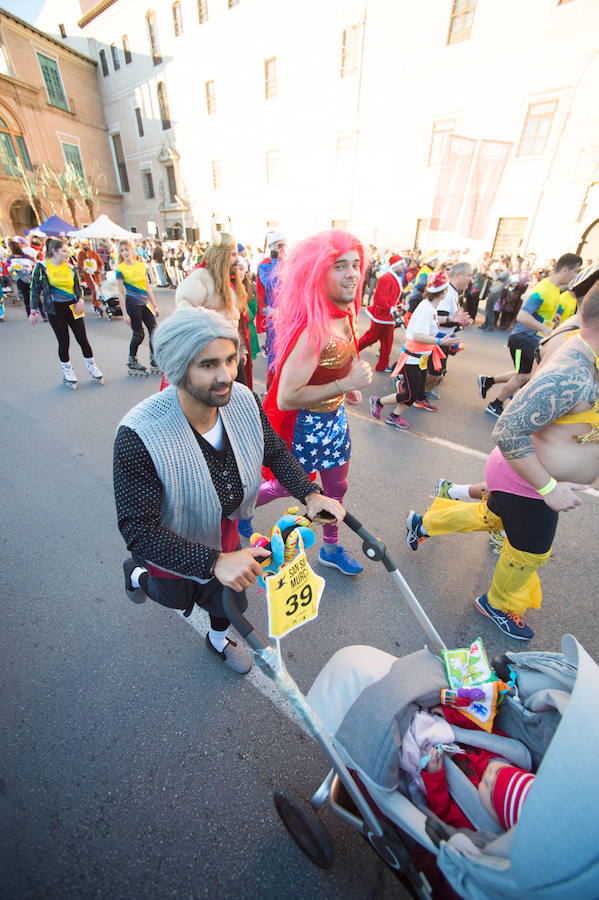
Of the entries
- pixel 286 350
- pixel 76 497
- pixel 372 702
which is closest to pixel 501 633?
pixel 372 702

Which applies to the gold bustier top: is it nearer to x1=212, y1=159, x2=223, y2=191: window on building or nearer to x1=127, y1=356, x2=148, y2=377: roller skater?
x1=127, y1=356, x2=148, y2=377: roller skater

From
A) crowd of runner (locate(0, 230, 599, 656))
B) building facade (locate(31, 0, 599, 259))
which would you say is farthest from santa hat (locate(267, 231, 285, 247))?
building facade (locate(31, 0, 599, 259))

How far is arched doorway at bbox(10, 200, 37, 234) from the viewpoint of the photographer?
28.7 metres

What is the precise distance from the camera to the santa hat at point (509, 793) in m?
1.10

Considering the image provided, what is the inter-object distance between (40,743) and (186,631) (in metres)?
0.81

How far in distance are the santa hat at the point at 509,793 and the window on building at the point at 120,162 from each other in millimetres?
42811

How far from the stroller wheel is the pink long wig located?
1.93 meters

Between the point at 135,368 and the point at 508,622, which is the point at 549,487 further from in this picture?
the point at 135,368

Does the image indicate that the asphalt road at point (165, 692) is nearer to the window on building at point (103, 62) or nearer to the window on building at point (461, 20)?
the window on building at point (461, 20)

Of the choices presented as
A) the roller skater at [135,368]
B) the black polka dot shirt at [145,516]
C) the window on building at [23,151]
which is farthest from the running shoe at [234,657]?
the window on building at [23,151]

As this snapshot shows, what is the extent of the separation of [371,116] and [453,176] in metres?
9.60

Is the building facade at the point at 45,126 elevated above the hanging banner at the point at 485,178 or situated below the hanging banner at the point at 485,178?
above

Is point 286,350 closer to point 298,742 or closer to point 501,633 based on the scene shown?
point 298,742

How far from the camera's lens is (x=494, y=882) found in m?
0.85
